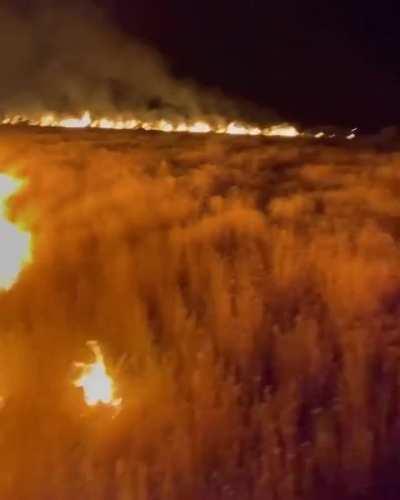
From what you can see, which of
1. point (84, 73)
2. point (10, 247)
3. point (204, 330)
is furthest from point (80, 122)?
point (204, 330)

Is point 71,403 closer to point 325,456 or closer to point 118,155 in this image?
point 325,456

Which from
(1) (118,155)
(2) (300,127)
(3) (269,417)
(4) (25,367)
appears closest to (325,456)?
(3) (269,417)

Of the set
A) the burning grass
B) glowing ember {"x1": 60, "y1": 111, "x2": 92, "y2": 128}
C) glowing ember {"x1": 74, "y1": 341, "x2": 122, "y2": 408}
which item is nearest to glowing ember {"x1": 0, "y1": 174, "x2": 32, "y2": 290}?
the burning grass

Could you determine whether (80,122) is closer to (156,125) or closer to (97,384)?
(156,125)

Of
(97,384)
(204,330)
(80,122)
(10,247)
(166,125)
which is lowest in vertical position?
(97,384)

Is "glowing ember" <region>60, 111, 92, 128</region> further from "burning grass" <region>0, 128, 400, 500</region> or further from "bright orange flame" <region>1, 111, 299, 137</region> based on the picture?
"burning grass" <region>0, 128, 400, 500</region>

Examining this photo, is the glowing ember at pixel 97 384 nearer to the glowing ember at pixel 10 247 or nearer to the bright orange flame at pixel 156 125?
the glowing ember at pixel 10 247
